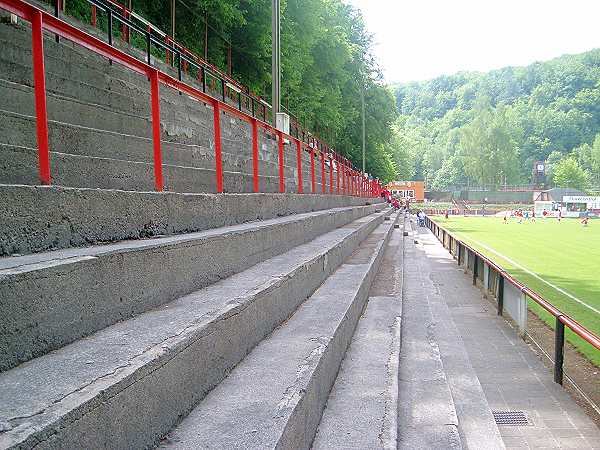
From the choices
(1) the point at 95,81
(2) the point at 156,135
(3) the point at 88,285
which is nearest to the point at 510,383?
(2) the point at 156,135

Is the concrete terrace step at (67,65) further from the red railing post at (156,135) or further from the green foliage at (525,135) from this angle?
the green foliage at (525,135)

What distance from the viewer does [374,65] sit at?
4928cm

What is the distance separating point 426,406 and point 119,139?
4.08m

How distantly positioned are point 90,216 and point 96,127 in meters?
3.35

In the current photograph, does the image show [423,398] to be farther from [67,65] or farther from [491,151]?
[491,151]

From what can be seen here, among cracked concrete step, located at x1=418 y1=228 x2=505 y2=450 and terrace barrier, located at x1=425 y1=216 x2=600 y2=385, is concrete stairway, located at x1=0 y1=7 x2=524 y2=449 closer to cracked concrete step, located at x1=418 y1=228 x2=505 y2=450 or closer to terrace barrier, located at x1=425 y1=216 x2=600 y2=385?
cracked concrete step, located at x1=418 y1=228 x2=505 y2=450

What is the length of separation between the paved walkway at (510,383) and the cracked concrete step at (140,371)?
1.97m

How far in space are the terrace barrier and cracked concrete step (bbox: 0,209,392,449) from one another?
12.3 ft

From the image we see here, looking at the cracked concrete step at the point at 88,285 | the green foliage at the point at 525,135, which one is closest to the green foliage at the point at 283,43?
the cracked concrete step at the point at 88,285

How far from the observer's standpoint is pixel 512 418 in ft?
17.5

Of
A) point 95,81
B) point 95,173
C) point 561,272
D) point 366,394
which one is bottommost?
point 561,272

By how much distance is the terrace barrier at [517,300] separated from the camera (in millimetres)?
6078

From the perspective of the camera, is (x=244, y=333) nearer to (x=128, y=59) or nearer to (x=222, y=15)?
(x=128, y=59)

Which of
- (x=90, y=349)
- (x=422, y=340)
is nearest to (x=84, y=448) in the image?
(x=90, y=349)
